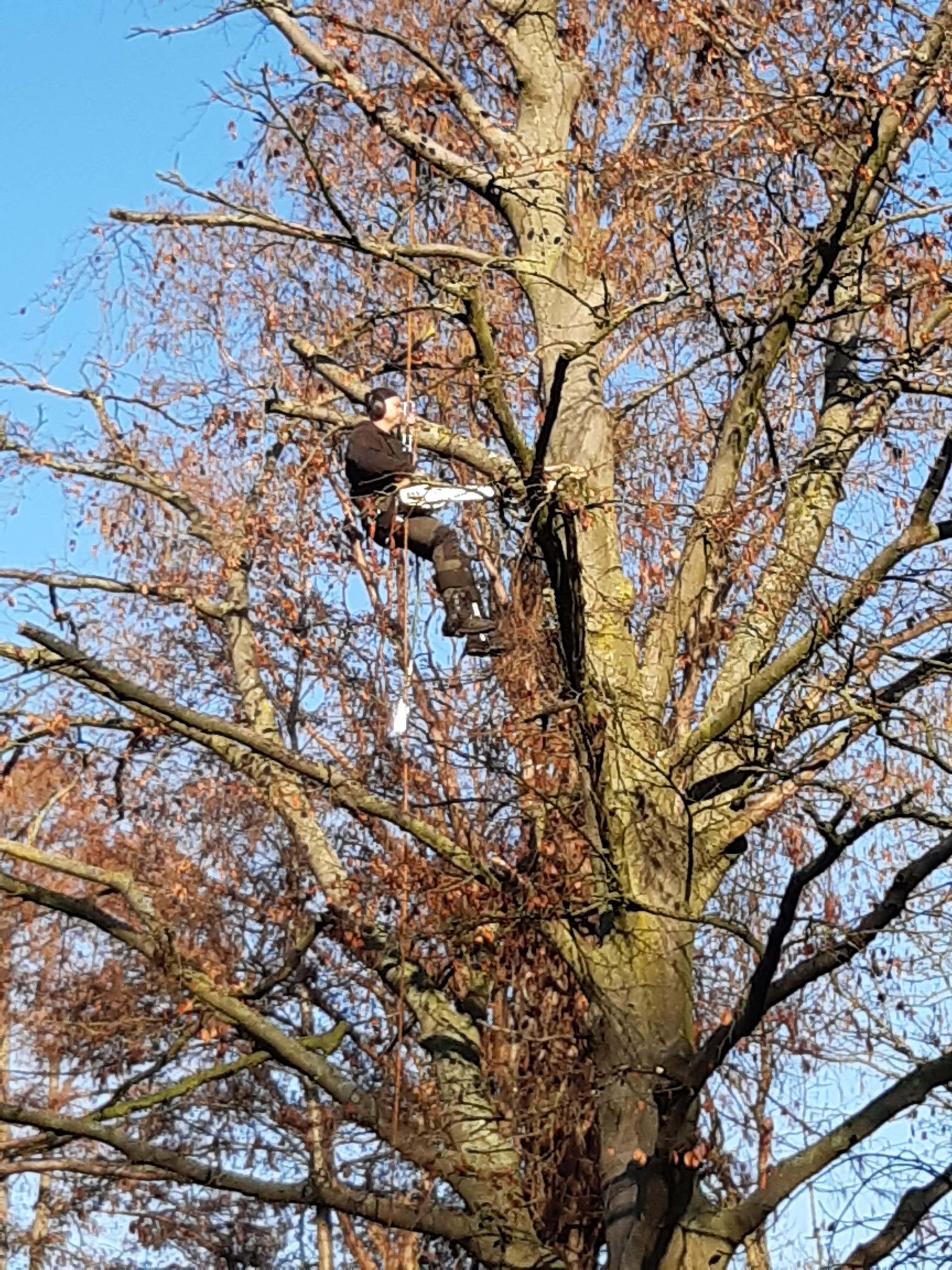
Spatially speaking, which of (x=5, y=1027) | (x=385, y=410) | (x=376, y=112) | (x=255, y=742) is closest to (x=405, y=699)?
(x=255, y=742)

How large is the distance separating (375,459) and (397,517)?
0.28 metres

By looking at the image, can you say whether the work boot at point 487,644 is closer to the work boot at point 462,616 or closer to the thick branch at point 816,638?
the work boot at point 462,616

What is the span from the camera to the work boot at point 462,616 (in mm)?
8148

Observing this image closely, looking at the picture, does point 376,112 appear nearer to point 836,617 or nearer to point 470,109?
point 470,109

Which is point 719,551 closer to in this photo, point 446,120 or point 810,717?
point 810,717

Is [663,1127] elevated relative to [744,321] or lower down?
lower down

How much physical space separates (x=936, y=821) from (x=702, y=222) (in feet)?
10.1

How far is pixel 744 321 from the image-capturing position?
794 cm

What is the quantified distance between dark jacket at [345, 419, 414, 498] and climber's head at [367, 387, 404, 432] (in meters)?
0.04

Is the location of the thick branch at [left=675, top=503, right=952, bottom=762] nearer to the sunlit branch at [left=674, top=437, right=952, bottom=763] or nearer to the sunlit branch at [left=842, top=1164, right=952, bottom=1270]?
the sunlit branch at [left=674, top=437, right=952, bottom=763]

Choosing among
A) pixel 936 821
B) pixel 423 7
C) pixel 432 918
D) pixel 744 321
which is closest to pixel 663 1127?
pixel 936 821

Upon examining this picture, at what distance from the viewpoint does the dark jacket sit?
7875 mm

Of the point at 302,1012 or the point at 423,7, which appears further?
the point at 302,1012

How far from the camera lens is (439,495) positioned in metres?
7.63
